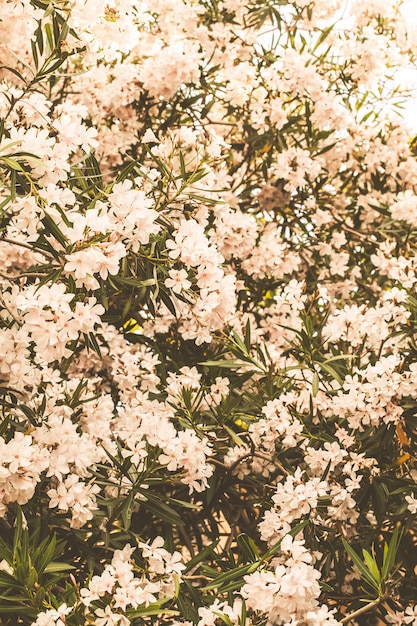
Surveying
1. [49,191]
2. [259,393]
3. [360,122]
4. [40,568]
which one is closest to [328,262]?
[360,122]

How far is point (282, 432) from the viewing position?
2.43m

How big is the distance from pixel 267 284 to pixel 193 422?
115cm

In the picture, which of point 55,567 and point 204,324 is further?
point 204,324

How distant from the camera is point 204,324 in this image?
2283 mm

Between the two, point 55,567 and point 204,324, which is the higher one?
point 204,324

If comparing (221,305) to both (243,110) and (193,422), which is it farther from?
(243,110)

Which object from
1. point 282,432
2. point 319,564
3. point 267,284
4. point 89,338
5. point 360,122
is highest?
point 360,122

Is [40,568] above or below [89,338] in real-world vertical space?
below

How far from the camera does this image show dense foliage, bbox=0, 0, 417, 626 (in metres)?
1.91

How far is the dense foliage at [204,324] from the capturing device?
1.91 metres

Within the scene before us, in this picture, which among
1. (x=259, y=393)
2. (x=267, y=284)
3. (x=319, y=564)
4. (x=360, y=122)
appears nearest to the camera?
(x=319, y=564)

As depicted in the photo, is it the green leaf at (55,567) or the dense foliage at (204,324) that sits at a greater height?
the dense foliage at (204,324)

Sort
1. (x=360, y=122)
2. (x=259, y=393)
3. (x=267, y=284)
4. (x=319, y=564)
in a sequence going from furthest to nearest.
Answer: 1. (x=360, y=122)
2. (x=267, y=284)
3. (x=259, y=393)
4. (x=319, y=564)

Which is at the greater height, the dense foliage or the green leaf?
the dense foliage
